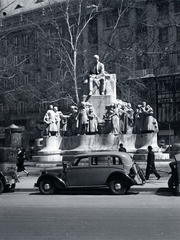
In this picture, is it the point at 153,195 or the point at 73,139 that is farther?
the point at 73,139

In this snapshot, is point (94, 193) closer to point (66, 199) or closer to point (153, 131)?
point (66, 199)

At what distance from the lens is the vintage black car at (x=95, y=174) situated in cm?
1561

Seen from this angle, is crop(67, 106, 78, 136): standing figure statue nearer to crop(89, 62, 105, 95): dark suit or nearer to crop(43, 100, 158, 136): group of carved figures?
crop(43, 100, 158, 136): group of carved figures

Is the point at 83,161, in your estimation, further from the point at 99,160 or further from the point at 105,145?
the point at 105,145

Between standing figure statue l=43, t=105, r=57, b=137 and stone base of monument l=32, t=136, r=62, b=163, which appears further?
standing figure statue l=43, t=105, r=57, b=137

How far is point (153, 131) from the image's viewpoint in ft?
83.8

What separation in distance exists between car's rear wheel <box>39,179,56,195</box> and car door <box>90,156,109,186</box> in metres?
1.32

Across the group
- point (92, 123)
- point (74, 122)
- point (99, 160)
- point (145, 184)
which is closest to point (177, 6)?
point (74, 122)

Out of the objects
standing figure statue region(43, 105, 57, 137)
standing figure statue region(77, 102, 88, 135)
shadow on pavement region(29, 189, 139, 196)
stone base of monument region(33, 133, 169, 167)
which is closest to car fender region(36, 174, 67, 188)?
shadow on pavement region(29, 189, 139, 196)

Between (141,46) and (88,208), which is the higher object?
(141,46)

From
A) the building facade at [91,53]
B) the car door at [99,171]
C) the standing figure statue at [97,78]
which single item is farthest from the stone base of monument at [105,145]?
the building facade at [91,53]

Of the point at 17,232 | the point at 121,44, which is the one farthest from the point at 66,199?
the point at 121,44

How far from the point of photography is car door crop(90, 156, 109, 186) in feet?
51.5

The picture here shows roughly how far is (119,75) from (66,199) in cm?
2787
